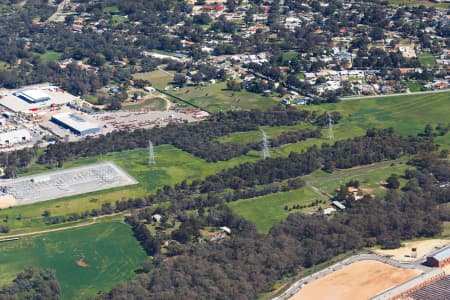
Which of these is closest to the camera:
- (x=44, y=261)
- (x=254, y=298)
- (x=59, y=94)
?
(x=254, y=298)

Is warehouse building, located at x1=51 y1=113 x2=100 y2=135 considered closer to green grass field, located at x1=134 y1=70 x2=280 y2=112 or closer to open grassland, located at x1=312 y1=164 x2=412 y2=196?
green grass field, located at x1=134 y1=70 x2=280 y2=112

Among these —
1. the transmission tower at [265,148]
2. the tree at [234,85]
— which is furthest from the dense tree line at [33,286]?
the tree at [234,85]

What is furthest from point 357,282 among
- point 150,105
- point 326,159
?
point 150,105

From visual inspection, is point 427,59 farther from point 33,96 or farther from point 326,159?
point 33,96

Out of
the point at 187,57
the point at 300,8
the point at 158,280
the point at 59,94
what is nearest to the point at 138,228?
the point at 158,280

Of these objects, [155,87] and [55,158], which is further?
[155,87]

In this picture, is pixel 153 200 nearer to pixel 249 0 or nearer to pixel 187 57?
pixel 187 57

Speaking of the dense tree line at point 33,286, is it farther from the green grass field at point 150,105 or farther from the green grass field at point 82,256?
the green grass field at point 150,105
